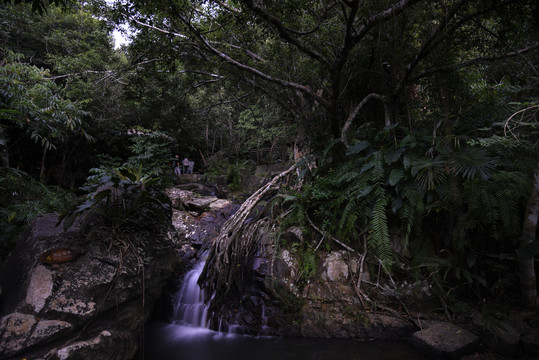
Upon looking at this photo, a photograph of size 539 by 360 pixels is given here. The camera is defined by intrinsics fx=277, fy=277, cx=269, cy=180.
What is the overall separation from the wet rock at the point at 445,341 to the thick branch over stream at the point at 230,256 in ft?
8.92

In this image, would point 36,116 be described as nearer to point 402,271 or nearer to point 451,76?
point 402,271

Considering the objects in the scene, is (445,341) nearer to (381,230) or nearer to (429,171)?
(381,230)

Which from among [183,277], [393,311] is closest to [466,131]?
[393,311]

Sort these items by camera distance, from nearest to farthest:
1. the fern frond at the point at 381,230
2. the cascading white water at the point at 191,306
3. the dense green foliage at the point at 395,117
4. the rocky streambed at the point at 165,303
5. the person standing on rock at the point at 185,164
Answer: the rocky streambed at the point at 165,303 < the dense green foliage at the point at 395,117 < the fern frond at the point at 381,230 < the cascading white water at the point at 191,306 < the person standing on rock at the point at 185,164

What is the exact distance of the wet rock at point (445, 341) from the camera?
10.6ft

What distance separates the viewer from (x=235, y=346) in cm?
398

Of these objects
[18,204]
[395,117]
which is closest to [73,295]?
[18,204]

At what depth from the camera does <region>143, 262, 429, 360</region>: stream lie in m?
3.55

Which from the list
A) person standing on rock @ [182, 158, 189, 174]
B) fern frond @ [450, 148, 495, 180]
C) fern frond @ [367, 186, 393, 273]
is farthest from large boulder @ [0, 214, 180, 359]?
person standing on rock @ [182, 158, 189, 174]

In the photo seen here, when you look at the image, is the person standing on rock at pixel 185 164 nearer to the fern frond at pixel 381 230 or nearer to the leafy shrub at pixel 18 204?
the leafy shrub at pixel 18 204

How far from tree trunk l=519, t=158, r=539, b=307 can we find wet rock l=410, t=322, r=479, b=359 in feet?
3.02

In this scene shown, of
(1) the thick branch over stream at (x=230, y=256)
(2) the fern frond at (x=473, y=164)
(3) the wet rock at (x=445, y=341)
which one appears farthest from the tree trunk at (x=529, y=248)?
(1) the thick branch over stream at (x=230, y=256)

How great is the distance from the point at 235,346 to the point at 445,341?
2.72 m

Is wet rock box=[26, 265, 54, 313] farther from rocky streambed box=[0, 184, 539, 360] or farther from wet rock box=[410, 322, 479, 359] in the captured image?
wet rock box=[410, 322, 479, 359]
